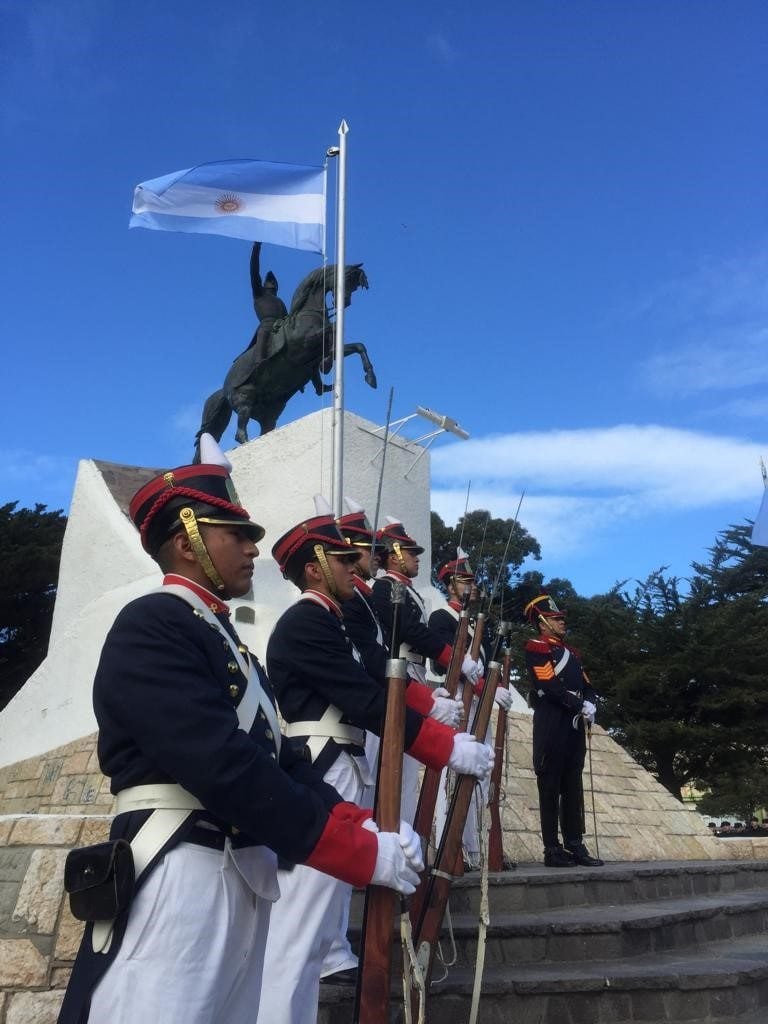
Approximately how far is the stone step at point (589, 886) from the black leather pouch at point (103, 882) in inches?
130

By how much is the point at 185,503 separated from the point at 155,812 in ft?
2.35

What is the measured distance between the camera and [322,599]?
332 cm

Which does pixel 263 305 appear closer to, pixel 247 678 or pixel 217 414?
pixel 217 414

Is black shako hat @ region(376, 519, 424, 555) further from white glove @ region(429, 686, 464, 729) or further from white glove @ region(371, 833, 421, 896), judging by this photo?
white glove @ region(371, 833, 421, 896)

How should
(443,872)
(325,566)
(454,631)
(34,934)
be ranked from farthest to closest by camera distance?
(454,631) → (325,566) → (34,934) → (443,872)

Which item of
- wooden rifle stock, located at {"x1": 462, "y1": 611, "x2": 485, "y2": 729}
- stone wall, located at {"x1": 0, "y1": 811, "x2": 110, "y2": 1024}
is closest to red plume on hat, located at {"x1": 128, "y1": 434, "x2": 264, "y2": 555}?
stone wall, located at {"x1": 0, "y1": 811, "x2": 110, "y2": 1024}

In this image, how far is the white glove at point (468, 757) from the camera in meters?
2.90

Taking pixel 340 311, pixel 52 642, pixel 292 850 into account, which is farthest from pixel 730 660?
pixel 292 850

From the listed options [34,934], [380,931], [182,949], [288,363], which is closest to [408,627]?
[34,934]

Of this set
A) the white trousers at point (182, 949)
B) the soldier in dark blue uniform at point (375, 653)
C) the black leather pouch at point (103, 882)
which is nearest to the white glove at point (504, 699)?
the soldier in dark blue uniform at point (375, 653)

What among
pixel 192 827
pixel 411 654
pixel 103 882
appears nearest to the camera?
pixel 103 882

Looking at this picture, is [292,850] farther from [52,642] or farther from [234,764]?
[52,642]

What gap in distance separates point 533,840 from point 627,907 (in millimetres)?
2288

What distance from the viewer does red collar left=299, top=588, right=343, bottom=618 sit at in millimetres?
3295
